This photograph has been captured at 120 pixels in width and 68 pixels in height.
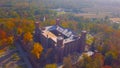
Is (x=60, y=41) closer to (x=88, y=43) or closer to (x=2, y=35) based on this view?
(x=88, y=43)

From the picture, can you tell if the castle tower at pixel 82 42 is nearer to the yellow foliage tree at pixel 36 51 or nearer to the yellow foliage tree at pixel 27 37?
the yellow foliage tree at pixel 36 51

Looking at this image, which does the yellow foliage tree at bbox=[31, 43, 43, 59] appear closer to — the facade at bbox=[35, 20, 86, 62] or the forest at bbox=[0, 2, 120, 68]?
the forest at bbox=[0, 2, 120, 68]

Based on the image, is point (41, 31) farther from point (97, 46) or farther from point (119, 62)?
point (119, 62)

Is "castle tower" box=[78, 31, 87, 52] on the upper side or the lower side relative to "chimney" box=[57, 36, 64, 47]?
lower

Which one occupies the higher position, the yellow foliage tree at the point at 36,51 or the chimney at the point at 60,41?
the chimney at the point at 60,41

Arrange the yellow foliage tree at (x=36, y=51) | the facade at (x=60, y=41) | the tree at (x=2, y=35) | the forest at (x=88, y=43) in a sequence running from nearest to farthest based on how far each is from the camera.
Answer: the forest at (x=88, y=43) → the facade at (x=60, y=41) → the yellow foliage tree at (x=36, y=51) → the tree at (x=2, y=35)

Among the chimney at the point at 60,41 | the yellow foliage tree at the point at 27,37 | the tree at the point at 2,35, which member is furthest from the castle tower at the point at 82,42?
the tree at the point at 2,35

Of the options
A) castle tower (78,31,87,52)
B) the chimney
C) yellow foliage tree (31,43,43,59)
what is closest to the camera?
the chimney

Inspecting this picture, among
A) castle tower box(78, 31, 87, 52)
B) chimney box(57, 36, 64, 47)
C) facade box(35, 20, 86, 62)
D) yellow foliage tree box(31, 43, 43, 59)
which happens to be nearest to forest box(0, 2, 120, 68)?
yellow foliage tree box(31, 43, 43, 59)

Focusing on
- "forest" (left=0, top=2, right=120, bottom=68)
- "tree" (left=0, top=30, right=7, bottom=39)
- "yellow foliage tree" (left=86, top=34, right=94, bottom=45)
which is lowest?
"yellow foliage tree" (left=86, top=34, right=94, bottom=45)
